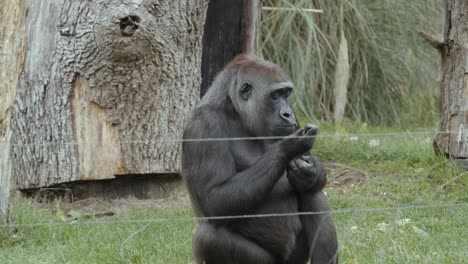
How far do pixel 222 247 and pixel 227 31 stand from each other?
10.3ft

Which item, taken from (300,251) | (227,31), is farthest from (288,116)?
(227,31)

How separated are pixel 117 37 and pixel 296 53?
15.5 feet

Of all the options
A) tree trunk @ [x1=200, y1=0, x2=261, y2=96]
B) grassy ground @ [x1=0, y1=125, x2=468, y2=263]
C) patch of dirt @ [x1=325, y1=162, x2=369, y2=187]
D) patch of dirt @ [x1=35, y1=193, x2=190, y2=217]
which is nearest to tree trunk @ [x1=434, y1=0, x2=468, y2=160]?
grassy ground @ [x1=0, y1=125, x2=468, y2=263]

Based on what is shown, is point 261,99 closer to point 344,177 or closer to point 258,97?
point 258,97

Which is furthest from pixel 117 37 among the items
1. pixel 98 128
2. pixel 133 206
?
pixel 133 206

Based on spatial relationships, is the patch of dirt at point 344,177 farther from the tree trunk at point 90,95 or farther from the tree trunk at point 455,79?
the tree trunk at point 90,95

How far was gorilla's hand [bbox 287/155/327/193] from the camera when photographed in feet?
14.1

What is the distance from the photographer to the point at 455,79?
6.35m

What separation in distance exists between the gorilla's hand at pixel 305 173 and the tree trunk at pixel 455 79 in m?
2.16

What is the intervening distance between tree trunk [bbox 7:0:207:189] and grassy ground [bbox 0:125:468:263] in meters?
0.31

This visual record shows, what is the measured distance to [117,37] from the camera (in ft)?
18.6

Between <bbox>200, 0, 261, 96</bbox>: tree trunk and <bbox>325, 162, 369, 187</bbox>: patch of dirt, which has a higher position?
<bbox>200, 0, 261, 96</bbox>: tree trunk

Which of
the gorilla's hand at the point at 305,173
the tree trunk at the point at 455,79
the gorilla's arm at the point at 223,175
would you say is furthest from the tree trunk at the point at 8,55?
the tree trunk at the point at 455,79

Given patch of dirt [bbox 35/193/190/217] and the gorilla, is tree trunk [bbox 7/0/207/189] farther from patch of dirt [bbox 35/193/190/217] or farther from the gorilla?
→ the gorilla
